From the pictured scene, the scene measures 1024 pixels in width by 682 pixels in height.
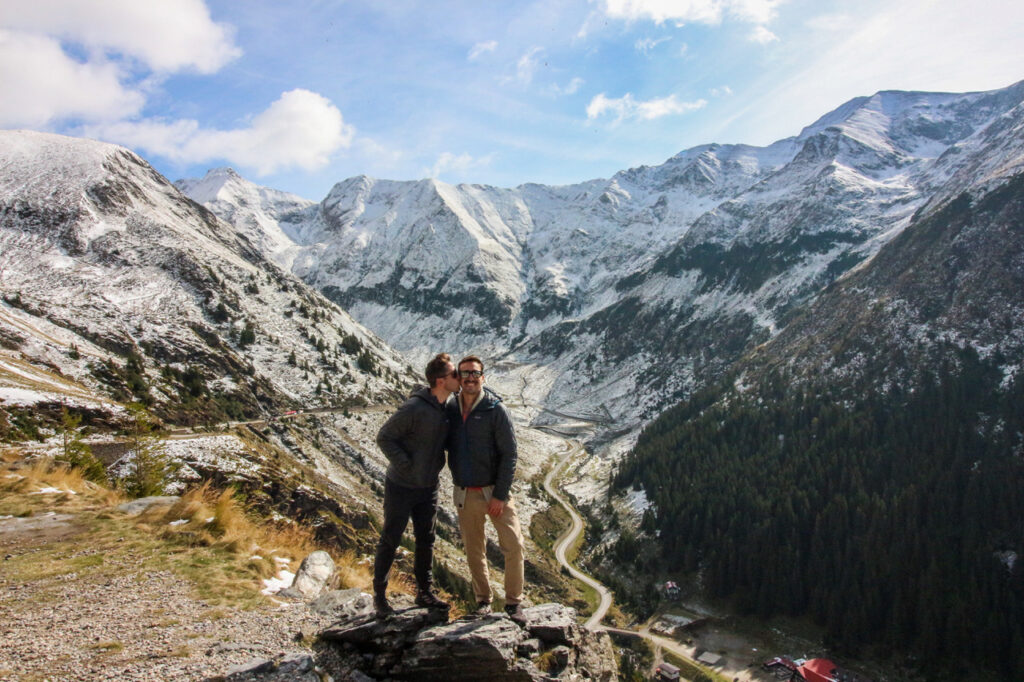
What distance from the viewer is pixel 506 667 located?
9422mm

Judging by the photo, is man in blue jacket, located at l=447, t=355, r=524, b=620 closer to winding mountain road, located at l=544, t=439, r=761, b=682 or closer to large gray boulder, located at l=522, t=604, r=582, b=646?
large gray boulder, located at l=522, t=604, r=582, b=646

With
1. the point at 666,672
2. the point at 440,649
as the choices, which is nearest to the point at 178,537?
the point at 440,649

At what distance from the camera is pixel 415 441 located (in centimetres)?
1074

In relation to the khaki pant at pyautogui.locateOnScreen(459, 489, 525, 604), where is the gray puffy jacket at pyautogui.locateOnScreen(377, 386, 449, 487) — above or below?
above

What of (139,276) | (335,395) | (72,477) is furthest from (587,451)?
(72,477)

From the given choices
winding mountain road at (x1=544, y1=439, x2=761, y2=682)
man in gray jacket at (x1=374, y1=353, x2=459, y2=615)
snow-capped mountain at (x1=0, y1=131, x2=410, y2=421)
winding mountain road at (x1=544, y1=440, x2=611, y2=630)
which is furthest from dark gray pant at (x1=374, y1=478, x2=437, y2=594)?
snow-capped mountain at (x1=0, y1=131, x2=410, y2=421)

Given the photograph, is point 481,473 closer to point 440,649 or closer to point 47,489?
point 440,649

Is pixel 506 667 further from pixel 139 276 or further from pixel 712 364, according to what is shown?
pixel 712 364

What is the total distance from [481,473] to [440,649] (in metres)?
3.23

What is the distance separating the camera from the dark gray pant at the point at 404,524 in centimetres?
1077

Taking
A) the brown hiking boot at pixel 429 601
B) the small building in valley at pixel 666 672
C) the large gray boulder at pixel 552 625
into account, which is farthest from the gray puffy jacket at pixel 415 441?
the small building in valley at pixel 666 672

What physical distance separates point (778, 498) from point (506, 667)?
109 metres

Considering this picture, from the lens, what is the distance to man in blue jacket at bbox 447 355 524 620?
1090 cm

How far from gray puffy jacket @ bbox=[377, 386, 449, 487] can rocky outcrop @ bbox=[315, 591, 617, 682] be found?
8.55 feet
